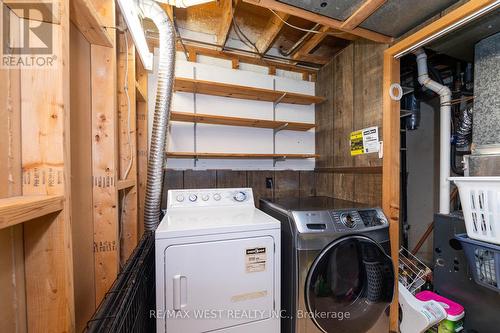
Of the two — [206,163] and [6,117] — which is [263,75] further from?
[6,117]

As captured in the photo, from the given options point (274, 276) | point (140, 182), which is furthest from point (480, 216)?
point (140, 182)

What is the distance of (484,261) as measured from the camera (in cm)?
125

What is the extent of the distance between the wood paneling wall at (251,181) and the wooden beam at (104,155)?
35.5 inches

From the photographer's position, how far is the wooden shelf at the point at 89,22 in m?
0.89

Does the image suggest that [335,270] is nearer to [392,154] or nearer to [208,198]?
[392,154]

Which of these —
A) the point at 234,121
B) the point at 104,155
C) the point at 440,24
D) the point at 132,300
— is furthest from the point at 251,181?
the point at 440,24

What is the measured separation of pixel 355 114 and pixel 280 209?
1.17 metres

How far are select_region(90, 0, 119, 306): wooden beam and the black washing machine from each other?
3.39 ft

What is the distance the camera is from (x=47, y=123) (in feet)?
2.32

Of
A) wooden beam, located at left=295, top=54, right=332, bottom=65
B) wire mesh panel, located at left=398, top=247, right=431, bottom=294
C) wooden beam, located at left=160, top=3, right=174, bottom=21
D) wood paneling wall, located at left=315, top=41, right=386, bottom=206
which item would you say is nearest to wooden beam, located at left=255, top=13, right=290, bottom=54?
wooden beam, located at left=295, top=54, right=332, bottom=65

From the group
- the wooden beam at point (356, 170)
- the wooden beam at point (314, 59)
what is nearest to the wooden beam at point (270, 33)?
the wooden beam at point (314, 59)

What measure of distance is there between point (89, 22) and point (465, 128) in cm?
267

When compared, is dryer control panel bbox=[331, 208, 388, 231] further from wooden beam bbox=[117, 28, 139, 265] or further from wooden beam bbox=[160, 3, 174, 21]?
wooden beam bbox=[160, 3, 174, 21]

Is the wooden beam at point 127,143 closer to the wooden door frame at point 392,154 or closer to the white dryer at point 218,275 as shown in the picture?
the white dryer at point 218,275
